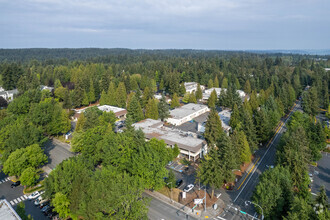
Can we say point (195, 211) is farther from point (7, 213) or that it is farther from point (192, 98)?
point (192, 98)

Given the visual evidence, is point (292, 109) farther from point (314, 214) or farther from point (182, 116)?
point (314, 214)

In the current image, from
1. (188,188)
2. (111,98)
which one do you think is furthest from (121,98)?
(188,188)

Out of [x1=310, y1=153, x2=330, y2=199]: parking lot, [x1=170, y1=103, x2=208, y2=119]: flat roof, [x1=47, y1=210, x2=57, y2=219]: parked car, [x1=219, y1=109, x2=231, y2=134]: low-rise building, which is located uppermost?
[x1=170, y1=103, x2=208, y2=119]: flat roof

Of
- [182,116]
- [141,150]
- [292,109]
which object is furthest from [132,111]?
[292,109]

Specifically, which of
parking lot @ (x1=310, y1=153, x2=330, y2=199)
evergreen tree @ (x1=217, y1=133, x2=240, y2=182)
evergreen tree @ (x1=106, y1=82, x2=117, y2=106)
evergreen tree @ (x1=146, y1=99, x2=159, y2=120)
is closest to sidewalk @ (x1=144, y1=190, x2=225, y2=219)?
evergreen tree @ (x1=217, y1=133, x2=240, y2=182)

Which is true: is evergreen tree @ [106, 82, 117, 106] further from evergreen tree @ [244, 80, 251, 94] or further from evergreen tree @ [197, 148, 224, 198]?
Answer: evergreen tree @ [244, 80, 251, 94]

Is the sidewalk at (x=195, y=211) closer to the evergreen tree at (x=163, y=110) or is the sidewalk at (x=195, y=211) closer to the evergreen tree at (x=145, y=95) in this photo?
the evergreen tree at (x=163, y=110)
